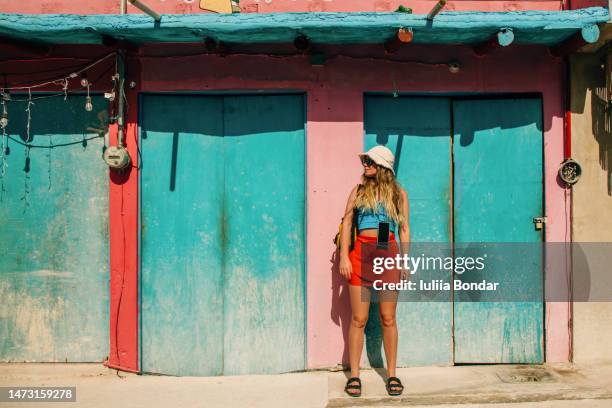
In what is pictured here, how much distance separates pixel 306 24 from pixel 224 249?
7.87 ft

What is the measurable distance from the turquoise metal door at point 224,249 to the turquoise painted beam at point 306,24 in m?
1.08

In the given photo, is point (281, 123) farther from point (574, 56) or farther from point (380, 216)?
point (574, 56)

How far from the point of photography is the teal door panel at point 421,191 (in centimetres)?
643

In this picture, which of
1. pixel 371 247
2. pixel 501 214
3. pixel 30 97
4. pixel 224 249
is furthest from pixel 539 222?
pixel 30 97

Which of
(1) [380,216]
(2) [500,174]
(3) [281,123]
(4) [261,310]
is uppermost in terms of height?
(3) [281,123]

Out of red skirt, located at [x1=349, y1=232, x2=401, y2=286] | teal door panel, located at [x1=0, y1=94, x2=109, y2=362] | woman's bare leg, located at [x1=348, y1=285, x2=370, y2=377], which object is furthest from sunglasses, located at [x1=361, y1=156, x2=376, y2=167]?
teal door panel, located at [x1=0, y1=94, x2=109, y2=362]

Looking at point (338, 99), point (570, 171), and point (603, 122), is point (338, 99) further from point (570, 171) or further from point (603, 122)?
point (603, 122)

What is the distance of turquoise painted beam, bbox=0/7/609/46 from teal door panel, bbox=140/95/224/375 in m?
1.13

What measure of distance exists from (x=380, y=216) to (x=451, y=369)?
1924mm

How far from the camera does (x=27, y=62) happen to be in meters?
6.41

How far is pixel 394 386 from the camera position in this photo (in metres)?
5.55

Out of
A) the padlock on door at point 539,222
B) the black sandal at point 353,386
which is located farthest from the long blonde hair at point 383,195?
the padlock on door at point 539,222

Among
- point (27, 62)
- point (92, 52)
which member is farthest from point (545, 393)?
point (27, 62)

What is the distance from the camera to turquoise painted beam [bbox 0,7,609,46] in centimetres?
Answer: 559
